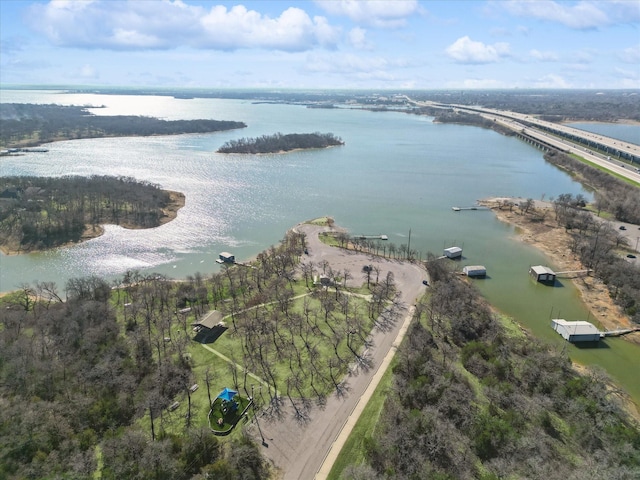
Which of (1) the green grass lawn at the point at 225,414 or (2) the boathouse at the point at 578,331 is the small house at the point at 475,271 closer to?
(2) the boathouse at the point at 578,331

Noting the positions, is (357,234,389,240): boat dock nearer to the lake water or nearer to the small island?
the lake water

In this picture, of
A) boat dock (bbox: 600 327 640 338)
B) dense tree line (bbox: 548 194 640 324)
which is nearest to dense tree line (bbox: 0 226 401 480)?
boat dock (bbox: 600 327 640 338)

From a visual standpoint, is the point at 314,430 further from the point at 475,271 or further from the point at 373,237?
the point at 373,237

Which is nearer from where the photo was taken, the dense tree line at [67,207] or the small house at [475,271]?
the small house at [475,271]

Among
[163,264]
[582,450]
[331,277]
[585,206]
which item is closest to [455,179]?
[585,206]

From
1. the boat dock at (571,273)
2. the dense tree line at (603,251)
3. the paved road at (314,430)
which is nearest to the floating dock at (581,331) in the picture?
the dense tree line at (603,251)
